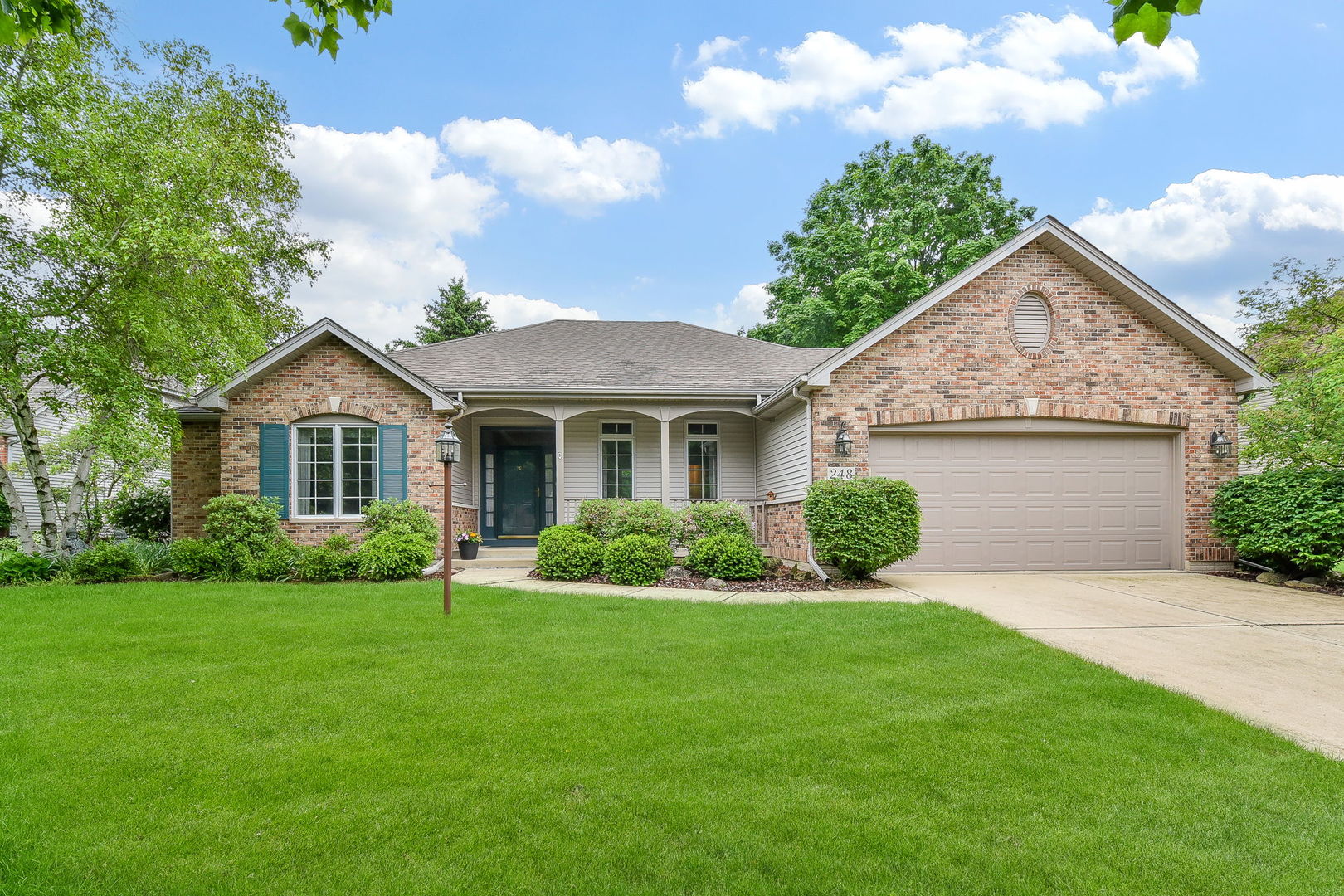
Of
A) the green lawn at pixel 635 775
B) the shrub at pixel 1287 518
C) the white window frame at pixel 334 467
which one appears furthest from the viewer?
the white window frame at pixel 334 467

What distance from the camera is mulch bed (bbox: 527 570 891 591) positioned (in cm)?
909

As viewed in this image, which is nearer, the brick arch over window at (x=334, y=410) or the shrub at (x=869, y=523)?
the shrub at (x=869, y=523)

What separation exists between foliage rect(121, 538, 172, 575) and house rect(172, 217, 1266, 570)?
138cm

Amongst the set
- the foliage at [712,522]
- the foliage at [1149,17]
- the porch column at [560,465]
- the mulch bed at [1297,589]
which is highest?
the foliage at [1149,17]

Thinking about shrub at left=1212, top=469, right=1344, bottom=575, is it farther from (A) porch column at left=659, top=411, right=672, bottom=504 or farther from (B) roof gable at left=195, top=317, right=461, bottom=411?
(B) roof gable at left=195, top=317, right=461, bottom=411

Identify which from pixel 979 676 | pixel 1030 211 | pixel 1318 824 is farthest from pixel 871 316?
pixel 1318 824

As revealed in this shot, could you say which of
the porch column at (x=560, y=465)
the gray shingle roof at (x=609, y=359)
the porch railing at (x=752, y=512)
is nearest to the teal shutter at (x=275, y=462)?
the gray shingle roof at (x=609, y=359)

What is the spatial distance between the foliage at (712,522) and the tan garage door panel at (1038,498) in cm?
224

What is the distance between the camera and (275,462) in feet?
37.2

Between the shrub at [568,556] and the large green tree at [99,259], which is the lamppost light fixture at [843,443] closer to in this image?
the shrub at [568,556]

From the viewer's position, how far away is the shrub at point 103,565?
31.6 ft

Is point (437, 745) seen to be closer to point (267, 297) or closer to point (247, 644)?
point (247, 644)

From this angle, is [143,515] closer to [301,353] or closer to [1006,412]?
[301,353]

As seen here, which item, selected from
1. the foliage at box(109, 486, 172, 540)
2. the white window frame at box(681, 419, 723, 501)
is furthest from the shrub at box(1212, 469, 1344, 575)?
the foliage at box(109, 486, 172, 540)
